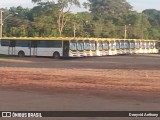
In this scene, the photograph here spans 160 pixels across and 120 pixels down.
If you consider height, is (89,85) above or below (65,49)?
below

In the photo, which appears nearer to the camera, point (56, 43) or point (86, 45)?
point (56, 43)

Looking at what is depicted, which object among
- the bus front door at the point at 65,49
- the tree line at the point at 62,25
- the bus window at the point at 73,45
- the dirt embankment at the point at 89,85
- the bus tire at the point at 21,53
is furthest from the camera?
the tree line at the point at 62,25

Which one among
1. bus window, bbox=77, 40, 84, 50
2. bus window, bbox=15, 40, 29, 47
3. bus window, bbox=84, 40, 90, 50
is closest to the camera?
bus window, bbox=77, 40, 84, 50

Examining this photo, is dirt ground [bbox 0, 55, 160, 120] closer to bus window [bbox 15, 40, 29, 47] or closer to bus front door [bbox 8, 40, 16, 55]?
bus window [bbox 15, 40, 29, 47]

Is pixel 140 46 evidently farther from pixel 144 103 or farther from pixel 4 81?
pixel 144 103

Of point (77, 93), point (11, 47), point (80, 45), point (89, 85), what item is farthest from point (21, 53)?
point (77, 93)

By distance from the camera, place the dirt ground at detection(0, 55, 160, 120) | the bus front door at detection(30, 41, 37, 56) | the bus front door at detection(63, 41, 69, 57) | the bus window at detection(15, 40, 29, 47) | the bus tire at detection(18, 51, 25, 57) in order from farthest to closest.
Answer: the bus tire at detection(18, 51, 25, 57) < the bus window at detection(15, 40, 29, 47) < the bus front door at detection(30, 41, 37, 56) < the bus front door at detection(63, 41, 69, 57) < the dirt ground at detection(0, 55, 160, 120)

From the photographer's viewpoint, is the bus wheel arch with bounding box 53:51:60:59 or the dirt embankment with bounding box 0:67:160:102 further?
the bus wheel arch with bounding box 53:51:60:59

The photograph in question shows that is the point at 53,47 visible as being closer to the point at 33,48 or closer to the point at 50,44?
the point at 50,44

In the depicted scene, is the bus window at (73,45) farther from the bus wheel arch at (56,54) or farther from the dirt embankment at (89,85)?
the dirt embankment at (89,85)

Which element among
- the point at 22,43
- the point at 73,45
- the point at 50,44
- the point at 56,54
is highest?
the point at 22,43

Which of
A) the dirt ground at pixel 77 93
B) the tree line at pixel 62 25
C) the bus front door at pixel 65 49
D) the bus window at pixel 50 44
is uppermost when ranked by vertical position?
the tree line at pixel 62 25

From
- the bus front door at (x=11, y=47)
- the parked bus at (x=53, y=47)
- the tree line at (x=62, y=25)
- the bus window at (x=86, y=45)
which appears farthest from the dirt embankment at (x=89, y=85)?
the tree line at (x=62, y=25)

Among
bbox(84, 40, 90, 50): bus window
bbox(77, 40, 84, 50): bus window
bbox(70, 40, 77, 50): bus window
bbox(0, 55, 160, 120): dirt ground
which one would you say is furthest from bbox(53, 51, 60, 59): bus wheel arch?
bbox(0, 55, 160, 120): dirt ground
